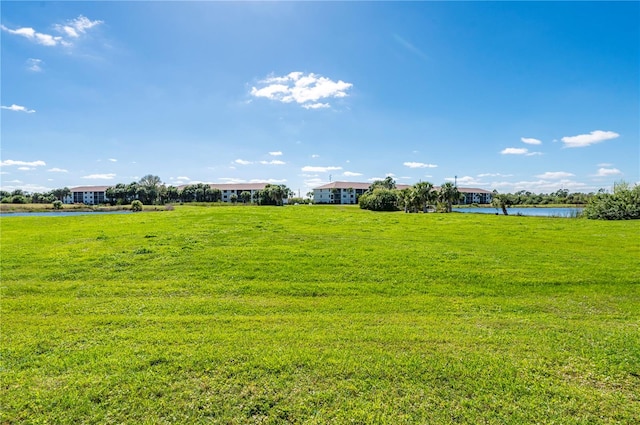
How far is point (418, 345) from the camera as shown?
5.38 metres

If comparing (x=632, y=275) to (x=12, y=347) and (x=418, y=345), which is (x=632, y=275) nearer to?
(x=418, y=345)

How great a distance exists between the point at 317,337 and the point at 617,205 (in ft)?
136

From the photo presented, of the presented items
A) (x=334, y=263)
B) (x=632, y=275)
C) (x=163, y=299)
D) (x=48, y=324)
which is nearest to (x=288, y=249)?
(x=334, y=263)

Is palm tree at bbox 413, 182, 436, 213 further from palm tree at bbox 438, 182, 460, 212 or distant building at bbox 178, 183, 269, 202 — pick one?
distant building at bbox 178, 183, 269, 202

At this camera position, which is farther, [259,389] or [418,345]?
[418,345]

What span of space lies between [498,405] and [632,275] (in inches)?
367

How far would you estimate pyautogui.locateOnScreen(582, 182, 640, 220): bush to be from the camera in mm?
32500

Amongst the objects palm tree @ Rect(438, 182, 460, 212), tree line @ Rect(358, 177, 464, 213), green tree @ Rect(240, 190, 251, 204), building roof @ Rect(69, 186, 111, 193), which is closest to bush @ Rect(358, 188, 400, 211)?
tree line @ Rect(358, 177, 464, 213)

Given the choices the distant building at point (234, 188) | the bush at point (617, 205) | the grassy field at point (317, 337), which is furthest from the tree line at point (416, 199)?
the distant building at point (234, 188)

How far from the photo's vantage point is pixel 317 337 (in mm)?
5648

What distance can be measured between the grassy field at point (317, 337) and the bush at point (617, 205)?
28053 millimetres

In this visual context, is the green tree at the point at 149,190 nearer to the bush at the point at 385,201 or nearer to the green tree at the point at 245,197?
the green tree at the point at 245,197

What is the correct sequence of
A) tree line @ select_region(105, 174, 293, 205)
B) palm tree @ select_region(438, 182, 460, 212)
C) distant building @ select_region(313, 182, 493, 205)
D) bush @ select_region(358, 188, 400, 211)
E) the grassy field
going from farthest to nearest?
distant building @ select_region(313, 182, 493, 205) < tree line @ select_region(105, 174, 293, 205) < bush @ select_region(358, 188, 400, 211) < palm tree @ select_region(438, 182, 460, 212) < the grassy field

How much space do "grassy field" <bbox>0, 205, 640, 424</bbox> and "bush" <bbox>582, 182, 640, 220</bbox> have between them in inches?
1104
